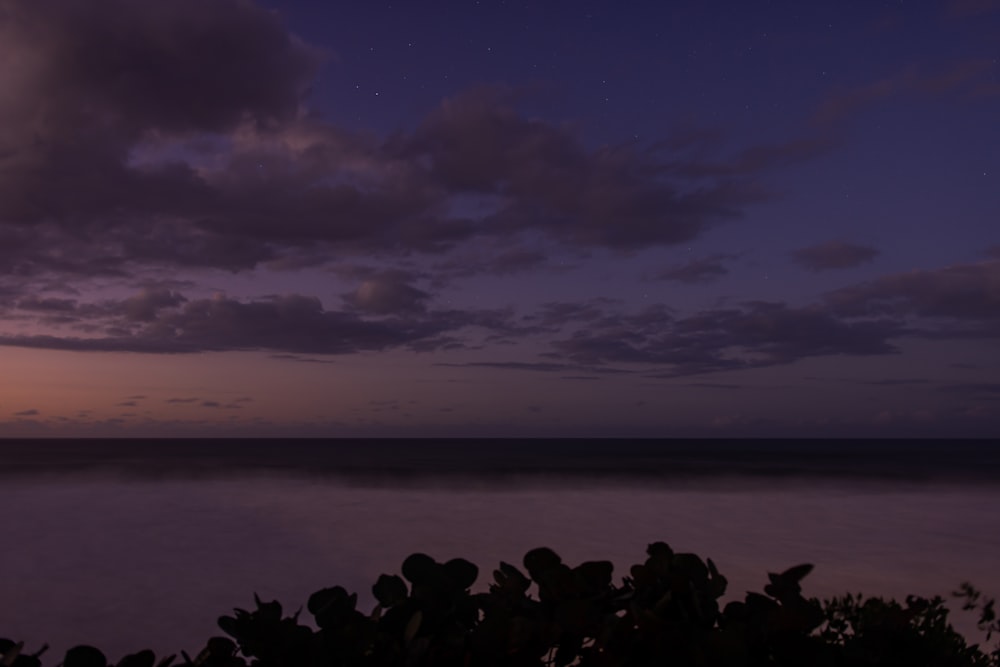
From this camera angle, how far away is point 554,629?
1969mm

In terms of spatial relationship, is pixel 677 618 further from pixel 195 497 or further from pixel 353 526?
pixel 195 497

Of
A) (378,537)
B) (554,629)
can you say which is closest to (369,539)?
(378,537)

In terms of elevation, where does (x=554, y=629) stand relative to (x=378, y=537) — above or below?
above

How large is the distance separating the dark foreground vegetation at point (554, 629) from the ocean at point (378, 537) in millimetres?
13830

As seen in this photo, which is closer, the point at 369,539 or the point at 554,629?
the point at 554,629

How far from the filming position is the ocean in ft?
60.6

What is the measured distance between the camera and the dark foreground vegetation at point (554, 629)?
195 centimetres

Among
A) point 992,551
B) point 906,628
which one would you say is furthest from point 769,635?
point 992,551

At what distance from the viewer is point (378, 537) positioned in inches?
1092

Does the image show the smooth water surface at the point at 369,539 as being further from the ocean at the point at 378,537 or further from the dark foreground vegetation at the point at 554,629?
the dark foreground vegetation at the point at 554,629

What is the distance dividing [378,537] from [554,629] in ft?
87.7

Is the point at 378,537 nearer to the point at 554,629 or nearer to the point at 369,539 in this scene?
the point at 369,539

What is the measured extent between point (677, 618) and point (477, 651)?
1.81ft

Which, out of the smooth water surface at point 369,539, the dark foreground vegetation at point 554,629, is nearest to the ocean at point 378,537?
the smooth water surface at point 369,539
